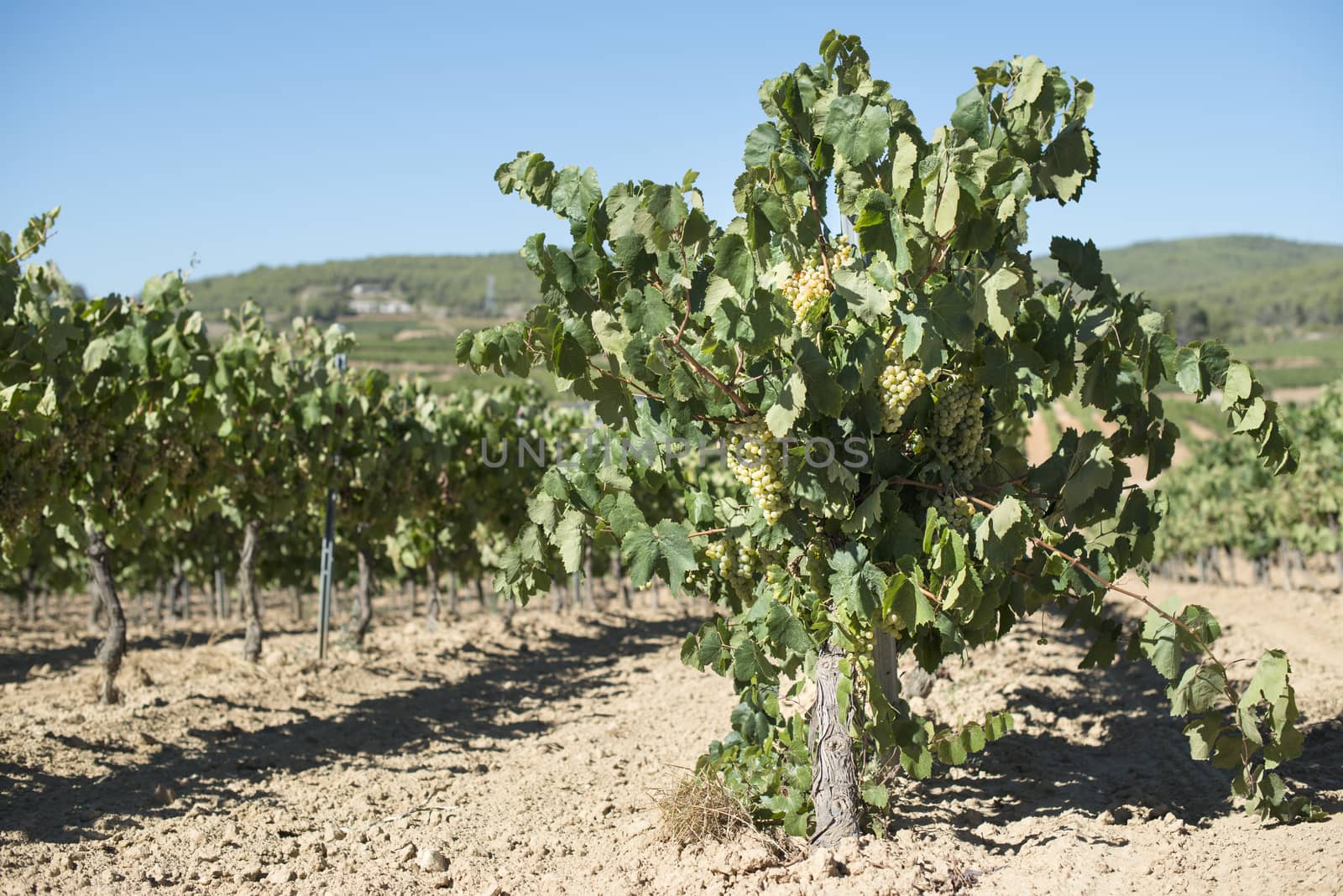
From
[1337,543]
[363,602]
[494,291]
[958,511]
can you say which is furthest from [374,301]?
[958,511]

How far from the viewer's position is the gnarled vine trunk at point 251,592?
10531 millimetres

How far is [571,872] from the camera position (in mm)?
4297

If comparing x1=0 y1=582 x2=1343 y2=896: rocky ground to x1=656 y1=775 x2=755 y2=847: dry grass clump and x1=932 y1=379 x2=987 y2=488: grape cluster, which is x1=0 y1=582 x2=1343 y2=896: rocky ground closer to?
x1=656 y1=775 x2=755 y2=847: dry grass clump

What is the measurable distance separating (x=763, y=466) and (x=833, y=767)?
56.1 inches

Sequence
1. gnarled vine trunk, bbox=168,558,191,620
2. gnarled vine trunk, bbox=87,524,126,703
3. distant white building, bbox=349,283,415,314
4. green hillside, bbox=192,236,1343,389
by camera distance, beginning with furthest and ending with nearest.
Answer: distant white building, bbox=349,283,415,314 < green hillside, bbox=192,236,1343,389 < gnarled vine trunk, bbox=168,558,191,620 < gnarled vine trunk, bbox=87,524,126,703

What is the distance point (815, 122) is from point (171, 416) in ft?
20.1

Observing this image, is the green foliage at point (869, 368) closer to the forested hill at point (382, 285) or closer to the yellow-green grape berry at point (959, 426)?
the yellow-green grape berry at point (959, 426)

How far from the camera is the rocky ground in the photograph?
157 inches

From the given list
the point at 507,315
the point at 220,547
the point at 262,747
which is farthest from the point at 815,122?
→ the point at 507,315

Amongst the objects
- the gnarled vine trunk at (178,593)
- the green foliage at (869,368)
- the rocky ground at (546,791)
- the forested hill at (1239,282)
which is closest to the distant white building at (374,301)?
the forested hill at (1239,282)

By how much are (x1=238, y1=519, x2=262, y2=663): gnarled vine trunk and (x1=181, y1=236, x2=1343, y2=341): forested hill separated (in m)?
72.7

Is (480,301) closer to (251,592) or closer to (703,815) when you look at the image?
(251,592)

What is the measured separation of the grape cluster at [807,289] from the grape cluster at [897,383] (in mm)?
321

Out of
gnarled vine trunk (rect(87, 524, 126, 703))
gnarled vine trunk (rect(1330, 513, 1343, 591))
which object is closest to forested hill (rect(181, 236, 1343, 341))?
gnarled vine trunk (rect(1330, 513, 1343, 591))
